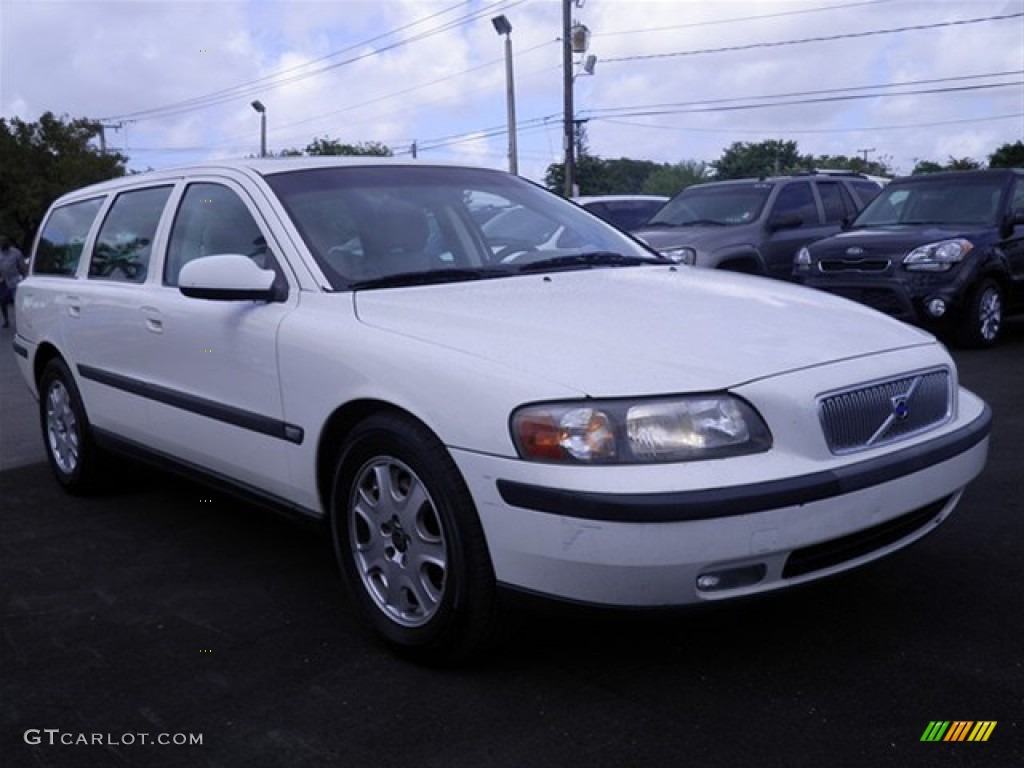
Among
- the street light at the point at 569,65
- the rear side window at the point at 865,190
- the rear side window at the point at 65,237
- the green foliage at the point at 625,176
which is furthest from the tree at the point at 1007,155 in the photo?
the rear side window at the point at 65,237

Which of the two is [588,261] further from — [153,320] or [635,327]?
[153,320]

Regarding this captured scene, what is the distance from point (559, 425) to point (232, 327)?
1655 mm

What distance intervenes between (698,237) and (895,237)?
227 centimetres

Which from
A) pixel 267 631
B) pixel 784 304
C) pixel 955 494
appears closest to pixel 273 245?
pixel 267 631

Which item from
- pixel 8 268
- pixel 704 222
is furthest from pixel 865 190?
pixel 8 268

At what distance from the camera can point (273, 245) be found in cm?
396

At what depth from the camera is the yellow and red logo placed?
2.77 meters

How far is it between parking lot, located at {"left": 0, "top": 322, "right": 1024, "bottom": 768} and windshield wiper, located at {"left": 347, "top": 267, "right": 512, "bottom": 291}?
1.14 meters

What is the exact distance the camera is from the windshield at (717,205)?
12141 millimetres

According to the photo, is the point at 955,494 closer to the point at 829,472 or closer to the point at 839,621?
the point at 839,621

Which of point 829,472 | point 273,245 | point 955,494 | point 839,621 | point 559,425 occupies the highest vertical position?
point 273,245

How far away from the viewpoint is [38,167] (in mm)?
50094

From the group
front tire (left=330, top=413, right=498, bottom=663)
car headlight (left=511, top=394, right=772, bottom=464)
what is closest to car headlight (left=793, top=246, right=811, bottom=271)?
front tire (left=330, top=413, right=498, bottom=663)

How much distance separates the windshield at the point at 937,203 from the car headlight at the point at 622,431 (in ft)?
26.9
